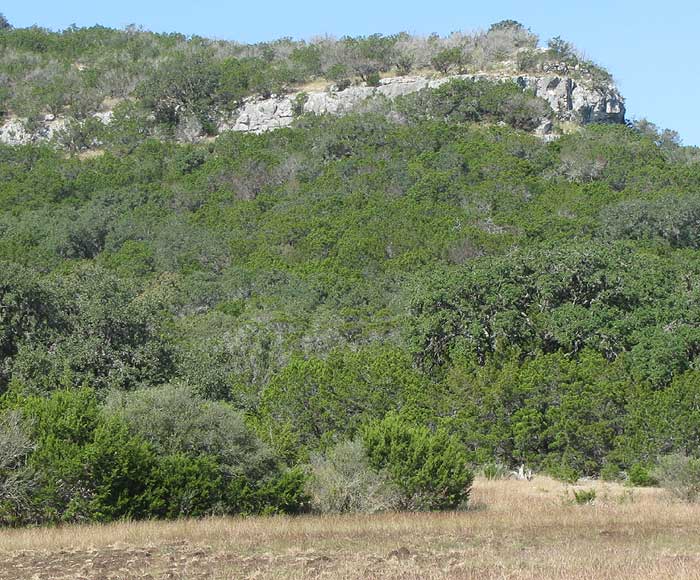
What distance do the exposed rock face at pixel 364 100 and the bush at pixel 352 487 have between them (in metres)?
61.9

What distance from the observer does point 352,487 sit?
61.4ft

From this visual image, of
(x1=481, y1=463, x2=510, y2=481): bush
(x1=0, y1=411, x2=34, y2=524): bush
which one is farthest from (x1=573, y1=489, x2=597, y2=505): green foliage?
(x1=0, y1=411, x2=34, y2=524): bush

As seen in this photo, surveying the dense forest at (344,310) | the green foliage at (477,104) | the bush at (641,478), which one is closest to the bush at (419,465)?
the dense forest at (344,310)

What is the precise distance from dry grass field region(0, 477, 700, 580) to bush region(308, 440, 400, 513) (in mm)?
932

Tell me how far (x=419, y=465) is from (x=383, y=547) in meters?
4.53

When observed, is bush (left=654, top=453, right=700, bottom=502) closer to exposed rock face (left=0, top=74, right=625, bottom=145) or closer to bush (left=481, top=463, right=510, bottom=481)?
bush (left=481, top=463, right=510, bottom=481)

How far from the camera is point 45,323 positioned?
97.6ft

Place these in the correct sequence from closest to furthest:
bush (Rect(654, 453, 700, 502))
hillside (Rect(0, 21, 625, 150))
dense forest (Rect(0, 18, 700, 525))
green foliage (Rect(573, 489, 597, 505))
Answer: dense forest (Rect(0, 18, 700, 525)) < green foliage (Rect(573, 489, 597, 505)) < bush (Rect(654, 453, 700, 502)) < hillside (Rect(0, 21, 625, 150))

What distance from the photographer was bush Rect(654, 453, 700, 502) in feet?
69.6

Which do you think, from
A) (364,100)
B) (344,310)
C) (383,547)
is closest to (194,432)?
(383,547)

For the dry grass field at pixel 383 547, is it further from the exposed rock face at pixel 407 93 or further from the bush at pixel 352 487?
the exposed rock face at pixel 407 93

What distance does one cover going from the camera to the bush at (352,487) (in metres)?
18.7

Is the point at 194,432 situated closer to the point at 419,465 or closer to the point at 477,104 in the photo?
the point at 419,465

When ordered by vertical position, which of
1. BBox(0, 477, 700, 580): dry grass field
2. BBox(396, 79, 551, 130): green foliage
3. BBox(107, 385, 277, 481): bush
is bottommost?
BBox(0, 477, 700, 580): dry grass field
